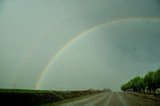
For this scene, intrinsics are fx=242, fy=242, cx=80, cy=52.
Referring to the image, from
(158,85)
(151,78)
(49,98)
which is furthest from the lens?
(151,78)

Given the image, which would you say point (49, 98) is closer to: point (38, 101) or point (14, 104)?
point (38, 101)

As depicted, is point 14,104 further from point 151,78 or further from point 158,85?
point 151,78

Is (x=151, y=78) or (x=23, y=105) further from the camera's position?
(x=151, y=78)

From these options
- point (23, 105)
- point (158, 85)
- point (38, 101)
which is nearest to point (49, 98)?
point (38, 101)

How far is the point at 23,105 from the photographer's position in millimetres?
32250

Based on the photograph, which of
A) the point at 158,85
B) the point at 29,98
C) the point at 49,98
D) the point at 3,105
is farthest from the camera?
the point at 158,85

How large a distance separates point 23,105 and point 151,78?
83721 mm

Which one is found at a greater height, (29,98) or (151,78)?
(151,78)

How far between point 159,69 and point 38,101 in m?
71.3

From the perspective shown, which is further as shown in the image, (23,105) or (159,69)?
(159,69)

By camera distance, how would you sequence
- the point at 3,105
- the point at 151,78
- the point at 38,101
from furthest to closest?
the point at 151,78
the point at 38,101
the point at 3,105

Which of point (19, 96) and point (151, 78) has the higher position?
point (151, 78)

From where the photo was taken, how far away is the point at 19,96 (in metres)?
32.8

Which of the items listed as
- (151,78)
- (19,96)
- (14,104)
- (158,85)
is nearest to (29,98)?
(19,96)
